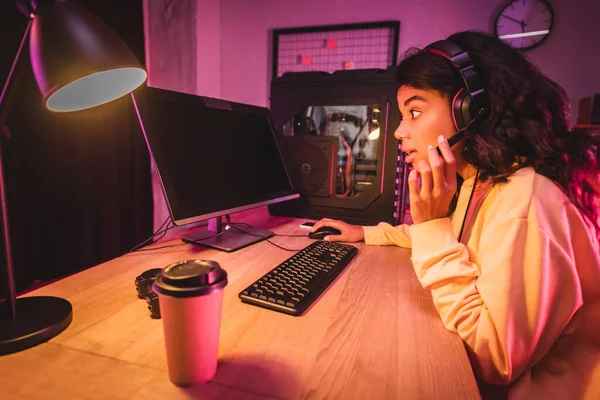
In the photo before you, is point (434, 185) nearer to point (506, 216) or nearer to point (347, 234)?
point (506, 216)

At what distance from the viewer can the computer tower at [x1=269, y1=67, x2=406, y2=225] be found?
49.4 inches

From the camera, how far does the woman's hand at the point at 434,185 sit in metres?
0.70

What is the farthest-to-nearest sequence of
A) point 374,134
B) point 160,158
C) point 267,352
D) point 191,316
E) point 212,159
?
point 374,134 < point 212,159 < point 160,158 < point 267,352 < point 191,316

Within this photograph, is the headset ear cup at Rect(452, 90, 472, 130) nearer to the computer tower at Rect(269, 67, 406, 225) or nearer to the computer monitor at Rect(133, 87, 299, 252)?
the computer tower at Rect(269, 67, 406, 225)

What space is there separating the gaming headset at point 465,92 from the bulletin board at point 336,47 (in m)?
1.38

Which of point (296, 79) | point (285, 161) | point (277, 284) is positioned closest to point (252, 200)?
point (285, 161)

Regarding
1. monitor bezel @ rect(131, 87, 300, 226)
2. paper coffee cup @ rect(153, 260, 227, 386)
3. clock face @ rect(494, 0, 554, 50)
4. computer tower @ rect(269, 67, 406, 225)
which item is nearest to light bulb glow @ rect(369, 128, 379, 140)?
computer tower @ rect(269, 67, 406, 225)

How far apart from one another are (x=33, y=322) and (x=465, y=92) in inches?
35.7

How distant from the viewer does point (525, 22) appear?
6.42 ft

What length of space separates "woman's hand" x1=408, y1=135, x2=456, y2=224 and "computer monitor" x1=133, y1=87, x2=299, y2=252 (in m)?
0.50

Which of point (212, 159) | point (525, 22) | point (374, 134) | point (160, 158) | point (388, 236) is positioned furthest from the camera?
point (525, 22)

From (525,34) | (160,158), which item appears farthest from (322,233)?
(525,34)

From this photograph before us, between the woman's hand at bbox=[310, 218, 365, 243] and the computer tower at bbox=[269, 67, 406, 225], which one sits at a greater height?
the computer tower at bbox=[269, 67, 406, 225]

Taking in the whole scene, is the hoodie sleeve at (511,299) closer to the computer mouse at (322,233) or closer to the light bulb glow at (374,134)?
the computer mouse at (322,233)
